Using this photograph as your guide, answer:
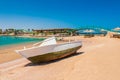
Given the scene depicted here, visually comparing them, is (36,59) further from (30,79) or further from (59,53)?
(30,79)

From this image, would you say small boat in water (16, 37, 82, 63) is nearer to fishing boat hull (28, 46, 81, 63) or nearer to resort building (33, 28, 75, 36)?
fishing boat hull (28, 46, 81, 63)

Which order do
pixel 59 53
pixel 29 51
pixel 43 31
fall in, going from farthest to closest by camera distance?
pixel 43 31 < pixel 59 53 < pixel 29 51

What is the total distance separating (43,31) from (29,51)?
285ft

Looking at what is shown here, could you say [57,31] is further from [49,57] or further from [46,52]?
[46,52]


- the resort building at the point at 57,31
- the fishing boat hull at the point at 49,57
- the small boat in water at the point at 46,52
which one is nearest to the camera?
the small boat in water at the point at 46,52

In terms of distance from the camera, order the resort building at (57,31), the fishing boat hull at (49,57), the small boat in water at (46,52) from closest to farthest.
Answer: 1. the small boat in water at (46,52)
2. the fishing boat hull at (49,57)
3. the resort building at (57,31)

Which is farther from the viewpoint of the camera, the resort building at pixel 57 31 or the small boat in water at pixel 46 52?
the resort building at pixel 57 31

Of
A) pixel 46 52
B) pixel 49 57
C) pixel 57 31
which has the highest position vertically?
pixel 57 31

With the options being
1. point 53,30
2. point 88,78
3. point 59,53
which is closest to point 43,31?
point 53,30

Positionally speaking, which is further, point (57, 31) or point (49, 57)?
point (57, 31)

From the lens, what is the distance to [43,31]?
97.0 metres

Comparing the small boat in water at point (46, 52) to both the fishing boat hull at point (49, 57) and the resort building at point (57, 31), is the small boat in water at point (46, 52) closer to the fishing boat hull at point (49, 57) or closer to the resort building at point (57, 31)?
the fishing boat hull at point (49, 57)

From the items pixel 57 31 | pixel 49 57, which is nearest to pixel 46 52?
pixel 49 57

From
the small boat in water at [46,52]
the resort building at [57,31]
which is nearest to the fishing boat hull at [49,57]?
the small boat in water at [46,52]
